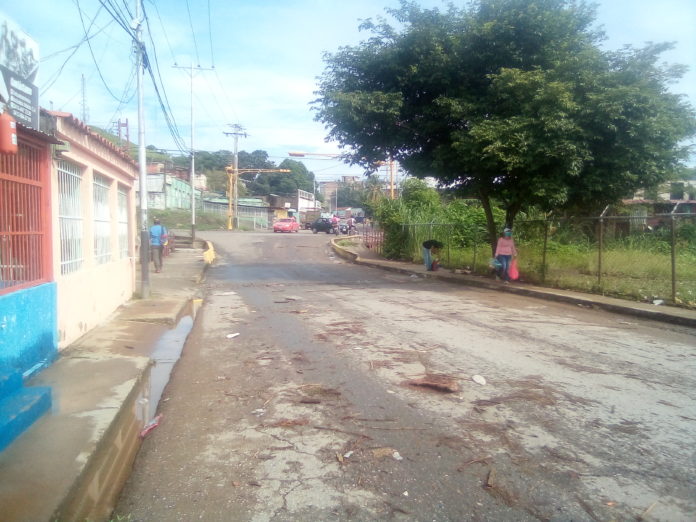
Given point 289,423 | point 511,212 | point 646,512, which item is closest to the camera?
point 646,512

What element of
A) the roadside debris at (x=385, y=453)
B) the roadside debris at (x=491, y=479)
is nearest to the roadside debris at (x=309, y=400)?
the roadside debris at (x=385, y=453)

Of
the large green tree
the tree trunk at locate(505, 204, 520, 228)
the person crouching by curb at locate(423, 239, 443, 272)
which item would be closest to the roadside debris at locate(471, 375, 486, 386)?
the large green tree

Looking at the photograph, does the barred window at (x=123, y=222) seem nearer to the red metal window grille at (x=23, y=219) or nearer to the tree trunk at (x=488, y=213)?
the red metal window grille at (x=23, y=219)

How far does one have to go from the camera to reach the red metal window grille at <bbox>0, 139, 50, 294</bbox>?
213 inches

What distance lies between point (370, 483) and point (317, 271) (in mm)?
17766

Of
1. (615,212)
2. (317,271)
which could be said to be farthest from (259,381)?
(615,212)

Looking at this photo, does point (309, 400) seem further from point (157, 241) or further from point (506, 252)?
point (157, 241)

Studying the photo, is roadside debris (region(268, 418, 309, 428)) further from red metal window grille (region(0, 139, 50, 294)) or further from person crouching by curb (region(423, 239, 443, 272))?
person crouching by curb (region(423, 239, 443, 272))

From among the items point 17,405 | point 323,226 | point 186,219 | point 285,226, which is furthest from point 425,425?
point 186,219

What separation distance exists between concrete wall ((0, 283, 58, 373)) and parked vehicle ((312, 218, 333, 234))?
141ft

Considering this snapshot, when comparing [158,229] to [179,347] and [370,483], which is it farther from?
[370,483]

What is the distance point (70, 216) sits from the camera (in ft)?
25.3

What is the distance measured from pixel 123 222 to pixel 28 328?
21.7 ft

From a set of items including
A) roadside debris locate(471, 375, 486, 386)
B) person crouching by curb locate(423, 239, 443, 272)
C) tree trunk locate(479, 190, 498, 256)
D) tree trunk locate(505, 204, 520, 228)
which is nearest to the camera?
roadside debris locate(471, 375, 486, 386)
